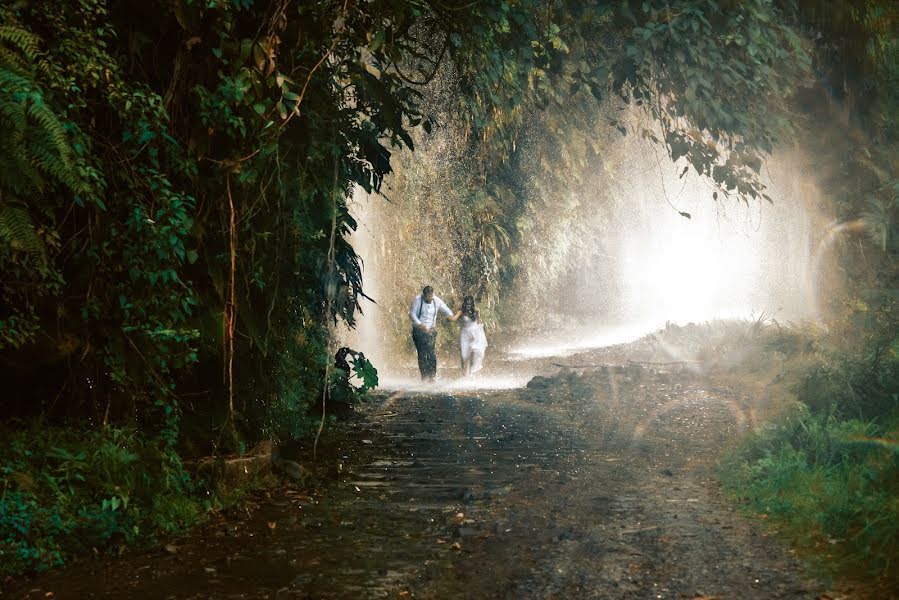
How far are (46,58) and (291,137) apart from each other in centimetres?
233

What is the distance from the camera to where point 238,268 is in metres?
7.62

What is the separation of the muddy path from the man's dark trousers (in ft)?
20.2

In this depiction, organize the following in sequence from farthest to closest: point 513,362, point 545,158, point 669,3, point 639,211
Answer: point 639,211
point 545,158
point 513,362
point 669,3

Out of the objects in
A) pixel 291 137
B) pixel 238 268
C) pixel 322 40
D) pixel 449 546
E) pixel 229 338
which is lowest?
pixel 449 546

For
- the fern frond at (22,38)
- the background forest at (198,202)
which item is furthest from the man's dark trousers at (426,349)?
the fern frond at (22,38)

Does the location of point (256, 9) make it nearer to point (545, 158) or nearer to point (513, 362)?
point (513, 362)

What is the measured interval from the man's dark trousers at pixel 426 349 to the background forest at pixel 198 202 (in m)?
5.76

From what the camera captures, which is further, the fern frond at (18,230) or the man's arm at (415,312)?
the man's arm at (415,312)

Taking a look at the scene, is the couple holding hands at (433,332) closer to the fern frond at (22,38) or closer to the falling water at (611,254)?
the falling water at (611,254)

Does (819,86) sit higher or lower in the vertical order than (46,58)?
higher

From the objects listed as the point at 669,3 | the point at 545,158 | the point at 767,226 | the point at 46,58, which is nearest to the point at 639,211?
the point at 767,226

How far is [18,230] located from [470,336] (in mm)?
13338

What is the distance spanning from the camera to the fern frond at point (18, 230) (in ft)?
17.7

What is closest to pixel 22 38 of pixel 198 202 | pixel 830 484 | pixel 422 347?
pixel 198 202
